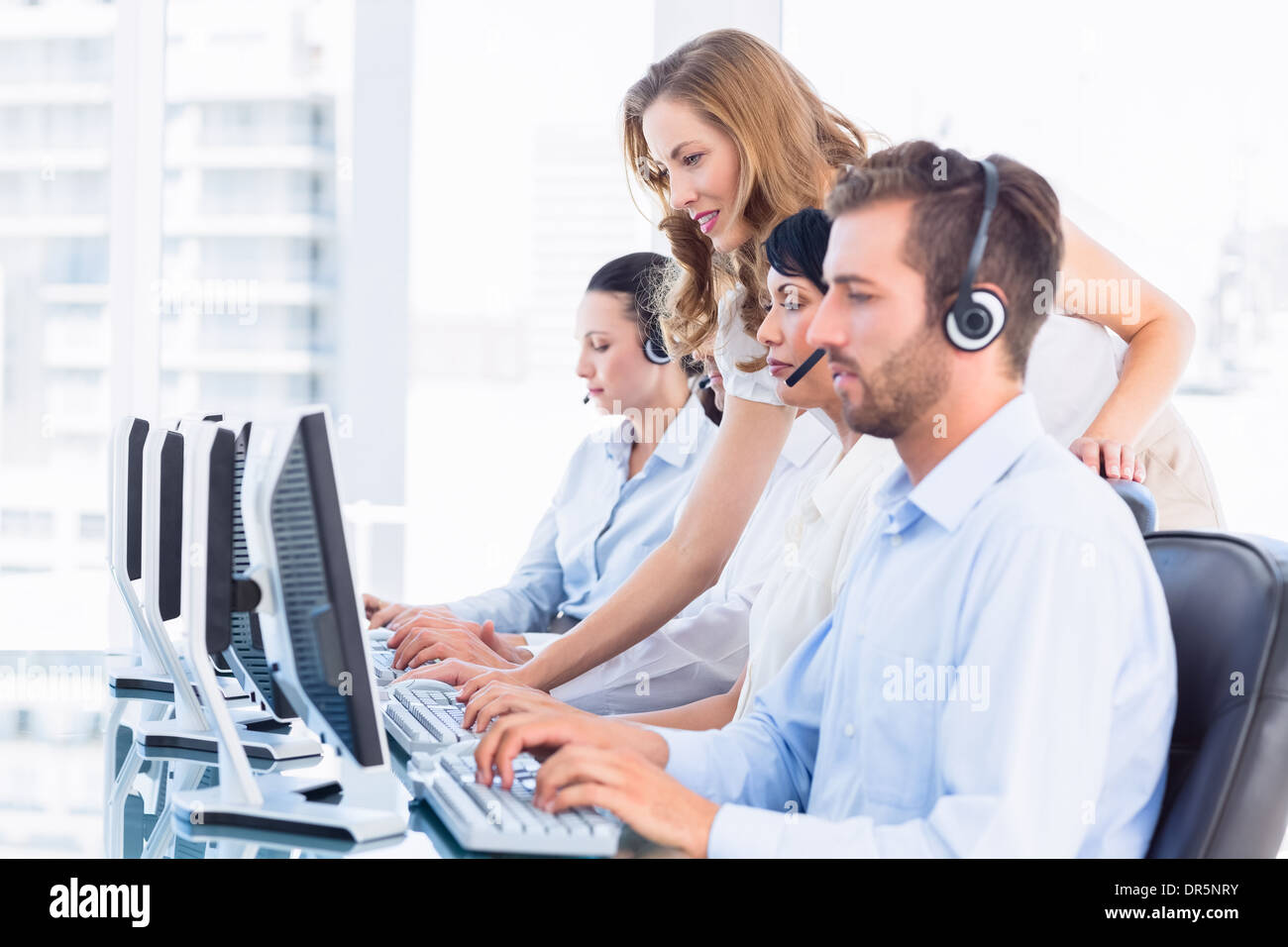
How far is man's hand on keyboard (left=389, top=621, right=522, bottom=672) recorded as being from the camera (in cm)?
171

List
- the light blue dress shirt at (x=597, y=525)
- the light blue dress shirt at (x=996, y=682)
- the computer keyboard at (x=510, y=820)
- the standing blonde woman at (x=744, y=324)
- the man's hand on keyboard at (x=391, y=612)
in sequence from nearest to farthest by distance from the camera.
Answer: the light blue dress shirt at (x=996, y=682) < the computer keyboard at (x=510, y=820) < the standing blonde woman at (x=744, y=324) < the man's hand on keyboard at (x=391, y=612) < the light blue dress shirt at (x=597, y=525)

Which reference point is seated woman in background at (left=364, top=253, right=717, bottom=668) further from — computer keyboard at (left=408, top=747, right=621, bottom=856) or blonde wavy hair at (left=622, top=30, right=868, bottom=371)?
computer keyboard at (left=408, top=747, right=621, bottom=856)

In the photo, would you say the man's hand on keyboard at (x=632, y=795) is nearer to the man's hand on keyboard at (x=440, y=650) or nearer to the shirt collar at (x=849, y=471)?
the shirt collar at (x=849, y=471)

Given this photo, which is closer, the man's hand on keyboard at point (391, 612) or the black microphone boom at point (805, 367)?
the black microphone boom at point (805, 367)

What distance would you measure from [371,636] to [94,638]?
2112 mm

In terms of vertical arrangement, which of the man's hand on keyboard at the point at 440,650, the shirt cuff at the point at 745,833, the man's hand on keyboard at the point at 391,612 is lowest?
the man's hand on keyboard at the point at 391,612

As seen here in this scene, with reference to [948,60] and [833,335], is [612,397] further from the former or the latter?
[948,60]

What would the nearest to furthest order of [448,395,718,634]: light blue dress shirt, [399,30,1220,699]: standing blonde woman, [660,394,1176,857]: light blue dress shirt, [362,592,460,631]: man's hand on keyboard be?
1. [660,394,1176,857]: light blue dress shirt
2. [399,30,1220,699]: standing blonde woman
3. [362,592,460,631]: man's hand on keyboard
4. [448,395,718,634]: light blue dress shirt

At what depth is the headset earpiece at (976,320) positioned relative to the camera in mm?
999

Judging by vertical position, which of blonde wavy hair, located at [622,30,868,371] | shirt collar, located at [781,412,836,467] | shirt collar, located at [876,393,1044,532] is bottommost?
shirt collar, located at [781,412,836,467]

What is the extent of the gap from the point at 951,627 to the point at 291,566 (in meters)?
0.60

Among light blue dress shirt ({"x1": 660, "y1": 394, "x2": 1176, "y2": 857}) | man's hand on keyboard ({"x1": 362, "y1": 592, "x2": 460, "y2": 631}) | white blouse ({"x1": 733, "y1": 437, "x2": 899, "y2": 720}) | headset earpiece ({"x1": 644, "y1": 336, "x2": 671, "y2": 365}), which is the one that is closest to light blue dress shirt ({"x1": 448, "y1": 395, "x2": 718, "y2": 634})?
headset earpiece ({"x1": 644, "y1": 336, "x2": 671, "y2": 365})

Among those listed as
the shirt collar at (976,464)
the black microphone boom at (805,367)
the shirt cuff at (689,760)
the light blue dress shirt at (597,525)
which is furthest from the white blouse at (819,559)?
the light blue dress shirt at (597,525)

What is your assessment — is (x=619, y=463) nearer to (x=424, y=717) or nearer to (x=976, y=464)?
(x=424, y=717)
